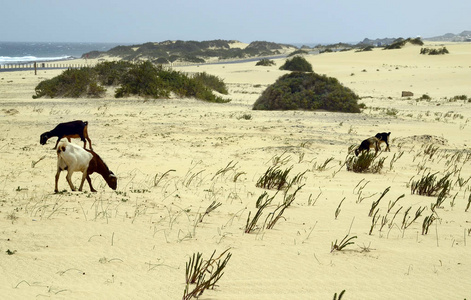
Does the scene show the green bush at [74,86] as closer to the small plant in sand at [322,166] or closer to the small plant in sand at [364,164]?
the small plant in sand at [322,166]

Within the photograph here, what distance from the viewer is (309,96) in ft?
67.1

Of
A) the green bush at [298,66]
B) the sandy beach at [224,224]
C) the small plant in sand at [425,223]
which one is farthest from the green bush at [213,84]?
the small plant in sand at [425,223]

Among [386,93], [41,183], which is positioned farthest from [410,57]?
[41,183]

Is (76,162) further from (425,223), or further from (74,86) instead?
(74,86)

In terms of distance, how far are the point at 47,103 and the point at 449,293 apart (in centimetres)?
1853

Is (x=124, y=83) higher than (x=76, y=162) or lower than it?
higher

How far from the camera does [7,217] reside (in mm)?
5414

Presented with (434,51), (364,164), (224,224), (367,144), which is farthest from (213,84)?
(434,51)

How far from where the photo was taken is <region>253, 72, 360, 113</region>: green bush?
20.1 metres

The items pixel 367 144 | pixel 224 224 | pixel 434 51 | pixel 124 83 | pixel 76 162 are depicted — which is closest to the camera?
pixel 224 224

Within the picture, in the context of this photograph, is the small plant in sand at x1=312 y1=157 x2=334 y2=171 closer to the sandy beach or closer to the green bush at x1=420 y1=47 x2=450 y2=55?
the sandy beach

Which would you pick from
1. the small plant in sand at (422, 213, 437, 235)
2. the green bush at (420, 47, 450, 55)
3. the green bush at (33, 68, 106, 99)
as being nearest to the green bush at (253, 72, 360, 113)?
the green bush at (33, 68, 106, 99)

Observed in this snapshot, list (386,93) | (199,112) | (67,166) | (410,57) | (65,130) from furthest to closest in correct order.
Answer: (410,57) < (386,93) < (199,112) < (65,130) < (67,166)

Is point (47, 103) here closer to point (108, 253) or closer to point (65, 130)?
point (65, 130)
